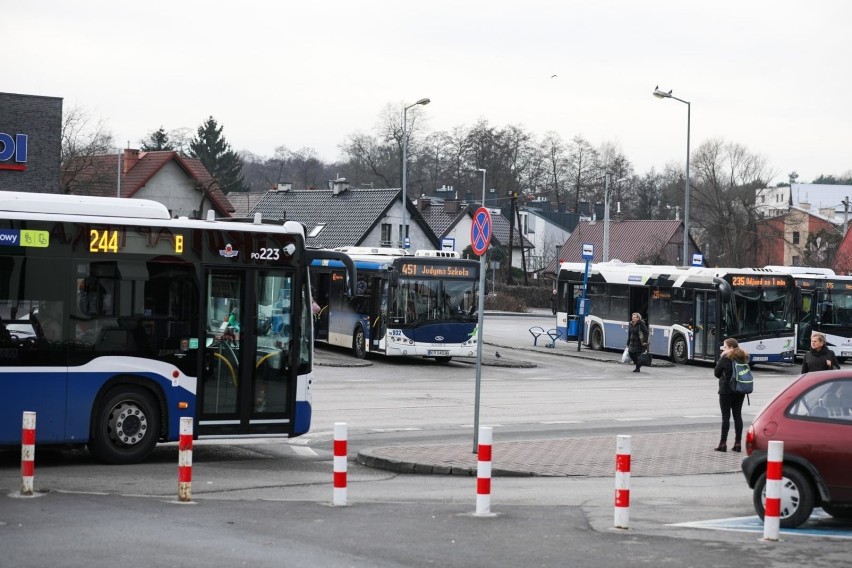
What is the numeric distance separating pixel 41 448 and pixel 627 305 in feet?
90.1

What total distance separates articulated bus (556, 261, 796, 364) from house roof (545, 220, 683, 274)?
55660mm

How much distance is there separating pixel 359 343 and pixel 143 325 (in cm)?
2154

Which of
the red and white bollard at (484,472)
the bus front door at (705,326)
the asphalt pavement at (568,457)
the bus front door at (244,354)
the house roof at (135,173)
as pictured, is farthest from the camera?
the house roof at (135,173)

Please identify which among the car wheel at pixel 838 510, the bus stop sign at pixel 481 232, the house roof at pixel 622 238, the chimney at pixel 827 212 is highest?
the chimney at pixel 827 212

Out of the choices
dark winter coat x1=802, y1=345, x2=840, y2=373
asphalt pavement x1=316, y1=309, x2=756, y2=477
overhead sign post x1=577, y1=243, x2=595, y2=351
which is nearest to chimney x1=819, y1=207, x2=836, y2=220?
overhead sign post x1=577, y1=243, x2=595, y2=351

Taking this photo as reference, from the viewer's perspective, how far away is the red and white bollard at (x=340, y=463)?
1119 centimetres

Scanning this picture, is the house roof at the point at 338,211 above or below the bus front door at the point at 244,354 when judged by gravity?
above

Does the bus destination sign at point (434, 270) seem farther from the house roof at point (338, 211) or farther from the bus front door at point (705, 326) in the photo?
the house roof at point (338, 211)

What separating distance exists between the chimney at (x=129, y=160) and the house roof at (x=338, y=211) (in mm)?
8954

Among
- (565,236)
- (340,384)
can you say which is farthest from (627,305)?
(565,236)

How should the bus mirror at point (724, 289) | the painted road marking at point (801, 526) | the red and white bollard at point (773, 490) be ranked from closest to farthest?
1. the red and white bollard at point (773, 490)
2. the painted road marking at point (801, 526)
3. the bus mirror at point (724, 289)

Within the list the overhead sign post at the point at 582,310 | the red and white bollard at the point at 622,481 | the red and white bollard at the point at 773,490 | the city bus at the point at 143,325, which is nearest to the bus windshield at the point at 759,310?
the overhead sign post at the point at 582,310

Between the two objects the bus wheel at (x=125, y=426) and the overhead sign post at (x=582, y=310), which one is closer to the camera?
the bus wheel at (x=125, y=426)

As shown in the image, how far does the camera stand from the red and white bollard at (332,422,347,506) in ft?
36.7
